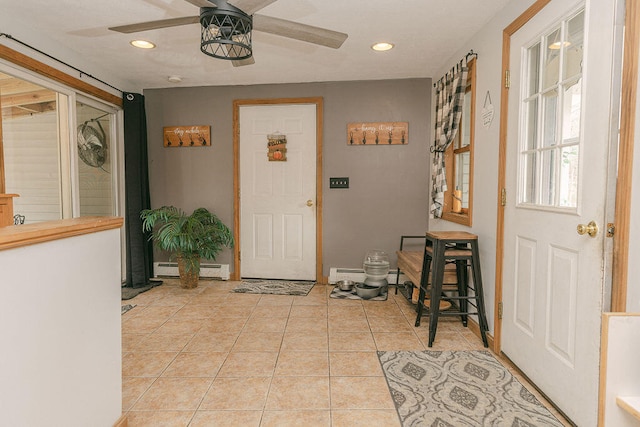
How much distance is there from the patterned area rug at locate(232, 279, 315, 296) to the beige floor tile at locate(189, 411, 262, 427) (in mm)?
2098

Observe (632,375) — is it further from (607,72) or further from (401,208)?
(401,208)

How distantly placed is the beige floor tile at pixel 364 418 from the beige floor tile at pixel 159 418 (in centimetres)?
71

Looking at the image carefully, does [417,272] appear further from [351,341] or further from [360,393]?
[360,393]

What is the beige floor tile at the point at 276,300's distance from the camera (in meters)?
3.59

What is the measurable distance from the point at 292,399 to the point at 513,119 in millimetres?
2065

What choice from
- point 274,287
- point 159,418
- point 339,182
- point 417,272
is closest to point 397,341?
point 417,272

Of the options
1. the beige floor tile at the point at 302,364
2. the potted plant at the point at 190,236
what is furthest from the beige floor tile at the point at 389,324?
the potted plant at the point at 190,236

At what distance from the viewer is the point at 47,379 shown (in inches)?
46.8

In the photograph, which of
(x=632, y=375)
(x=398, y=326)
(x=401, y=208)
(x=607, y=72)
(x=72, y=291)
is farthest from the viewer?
(x=401, y=208)

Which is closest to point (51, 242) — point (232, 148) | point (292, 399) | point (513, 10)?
point (292, 399)

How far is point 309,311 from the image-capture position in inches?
132

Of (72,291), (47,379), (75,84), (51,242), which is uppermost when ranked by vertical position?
(75,84)

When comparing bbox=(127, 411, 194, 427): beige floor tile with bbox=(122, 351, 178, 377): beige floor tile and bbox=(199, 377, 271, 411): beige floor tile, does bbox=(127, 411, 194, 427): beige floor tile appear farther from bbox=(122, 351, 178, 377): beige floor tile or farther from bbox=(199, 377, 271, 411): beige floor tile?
bbox=(122, 351, 178, 377): beige floor tile

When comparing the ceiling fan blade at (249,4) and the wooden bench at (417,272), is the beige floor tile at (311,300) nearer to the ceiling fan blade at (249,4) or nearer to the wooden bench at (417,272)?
the wooden bench at (417,272)
